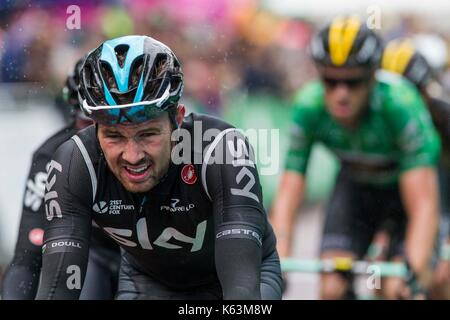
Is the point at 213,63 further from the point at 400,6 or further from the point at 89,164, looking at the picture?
the point at 89,164

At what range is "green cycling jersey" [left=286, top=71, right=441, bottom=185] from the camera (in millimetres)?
8383

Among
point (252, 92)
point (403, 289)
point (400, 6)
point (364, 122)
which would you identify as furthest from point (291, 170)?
point (400, 6)

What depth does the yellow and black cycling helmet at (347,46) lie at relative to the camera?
8.41 metres

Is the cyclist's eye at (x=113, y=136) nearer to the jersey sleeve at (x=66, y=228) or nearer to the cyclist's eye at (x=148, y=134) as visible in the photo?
the cyclist's eye at (x=148, y=134)

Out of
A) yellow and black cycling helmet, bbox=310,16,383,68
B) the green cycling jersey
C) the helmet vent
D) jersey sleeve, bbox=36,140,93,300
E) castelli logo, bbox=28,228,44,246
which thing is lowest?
jersey sleeve, bbox=36,140,93,300

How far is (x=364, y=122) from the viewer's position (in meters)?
8.74

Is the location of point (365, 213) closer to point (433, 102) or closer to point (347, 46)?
point (433, 102)

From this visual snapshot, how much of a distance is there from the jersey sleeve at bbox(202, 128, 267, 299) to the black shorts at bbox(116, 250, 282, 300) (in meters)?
0.40

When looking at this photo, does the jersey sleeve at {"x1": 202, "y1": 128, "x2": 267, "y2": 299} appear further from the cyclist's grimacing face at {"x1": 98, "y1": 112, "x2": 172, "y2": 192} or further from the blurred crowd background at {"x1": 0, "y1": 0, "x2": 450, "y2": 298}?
the blurred crowd background at {"x1": 0, "y1": 0, "x2": 450, "y2": 298}

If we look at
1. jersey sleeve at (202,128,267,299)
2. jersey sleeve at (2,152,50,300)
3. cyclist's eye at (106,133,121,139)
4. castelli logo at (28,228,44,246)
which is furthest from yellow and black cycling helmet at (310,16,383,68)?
cyclist's eye at (106,133,121,139)

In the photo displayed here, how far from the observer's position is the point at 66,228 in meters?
4.95

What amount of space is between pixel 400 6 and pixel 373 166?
6719 millimetres

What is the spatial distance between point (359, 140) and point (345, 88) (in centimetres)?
62
